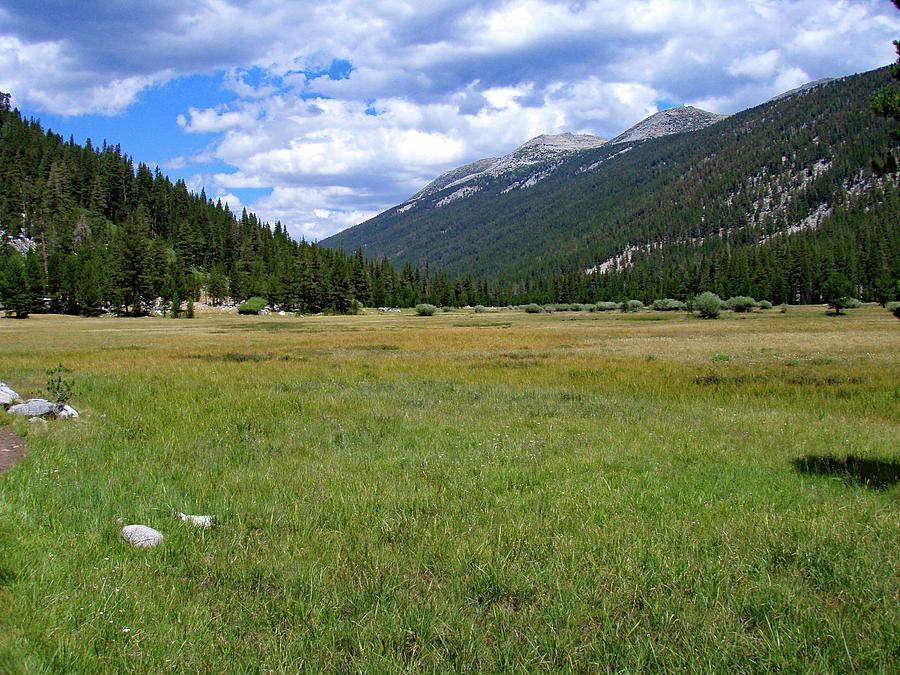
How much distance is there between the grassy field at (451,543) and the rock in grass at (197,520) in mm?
163

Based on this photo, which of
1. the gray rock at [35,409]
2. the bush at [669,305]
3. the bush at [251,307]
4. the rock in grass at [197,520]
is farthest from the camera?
the bush at [669,305]

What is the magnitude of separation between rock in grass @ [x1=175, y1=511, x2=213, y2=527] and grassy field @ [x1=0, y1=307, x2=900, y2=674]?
16cm

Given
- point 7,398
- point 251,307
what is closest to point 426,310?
point 251,307

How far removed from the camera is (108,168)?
155125 millimetres

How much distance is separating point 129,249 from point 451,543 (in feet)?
381

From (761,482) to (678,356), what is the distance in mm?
23273

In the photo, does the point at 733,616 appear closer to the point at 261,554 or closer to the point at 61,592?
the point at 261,554

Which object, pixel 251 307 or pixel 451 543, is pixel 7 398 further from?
pixel 251 307

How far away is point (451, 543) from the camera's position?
584 centimetres

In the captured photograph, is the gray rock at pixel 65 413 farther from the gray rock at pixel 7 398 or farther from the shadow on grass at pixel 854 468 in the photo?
the shadow on grass at pixel 854 468

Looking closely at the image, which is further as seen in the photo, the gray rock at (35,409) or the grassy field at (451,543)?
the gray rock at (35,409)

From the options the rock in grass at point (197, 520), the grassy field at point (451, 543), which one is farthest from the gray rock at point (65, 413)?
the rock in grass at point (197, 520)

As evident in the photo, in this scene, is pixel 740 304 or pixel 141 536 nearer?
pixel 141 536

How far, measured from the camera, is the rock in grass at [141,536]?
567cm
